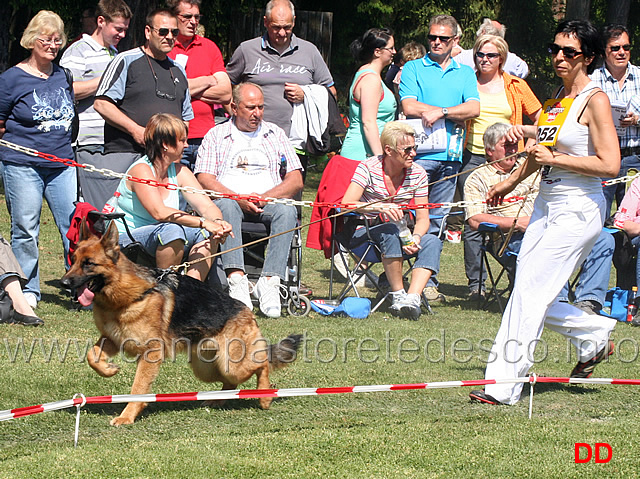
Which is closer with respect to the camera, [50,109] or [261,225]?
[50,109]

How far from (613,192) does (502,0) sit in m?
14.8

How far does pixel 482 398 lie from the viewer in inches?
217

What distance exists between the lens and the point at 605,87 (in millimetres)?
9180

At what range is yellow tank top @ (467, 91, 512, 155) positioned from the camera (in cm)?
943

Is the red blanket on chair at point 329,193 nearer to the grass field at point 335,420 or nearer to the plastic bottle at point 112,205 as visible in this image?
the grass field at point 335,420

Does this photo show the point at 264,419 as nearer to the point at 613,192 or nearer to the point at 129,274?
the point at 129,274

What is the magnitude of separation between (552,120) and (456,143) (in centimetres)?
387

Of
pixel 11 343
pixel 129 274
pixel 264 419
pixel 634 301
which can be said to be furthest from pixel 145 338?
pixel 634 301

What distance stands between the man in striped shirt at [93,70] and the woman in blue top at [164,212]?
962mm

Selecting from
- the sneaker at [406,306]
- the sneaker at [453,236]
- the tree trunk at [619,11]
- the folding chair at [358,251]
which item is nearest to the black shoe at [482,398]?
the sneaker at [406,306]

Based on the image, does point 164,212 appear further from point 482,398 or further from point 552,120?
point 552,120

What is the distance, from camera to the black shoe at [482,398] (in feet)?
18.0

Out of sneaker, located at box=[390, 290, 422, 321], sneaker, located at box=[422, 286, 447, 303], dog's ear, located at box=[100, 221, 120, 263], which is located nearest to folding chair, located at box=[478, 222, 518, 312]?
sneaker, located at box=[422, 286, 447, 303]

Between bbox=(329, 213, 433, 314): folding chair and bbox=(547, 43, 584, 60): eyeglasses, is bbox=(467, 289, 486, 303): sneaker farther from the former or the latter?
bbox=(547, 43, 584, 60): eyeglasses
